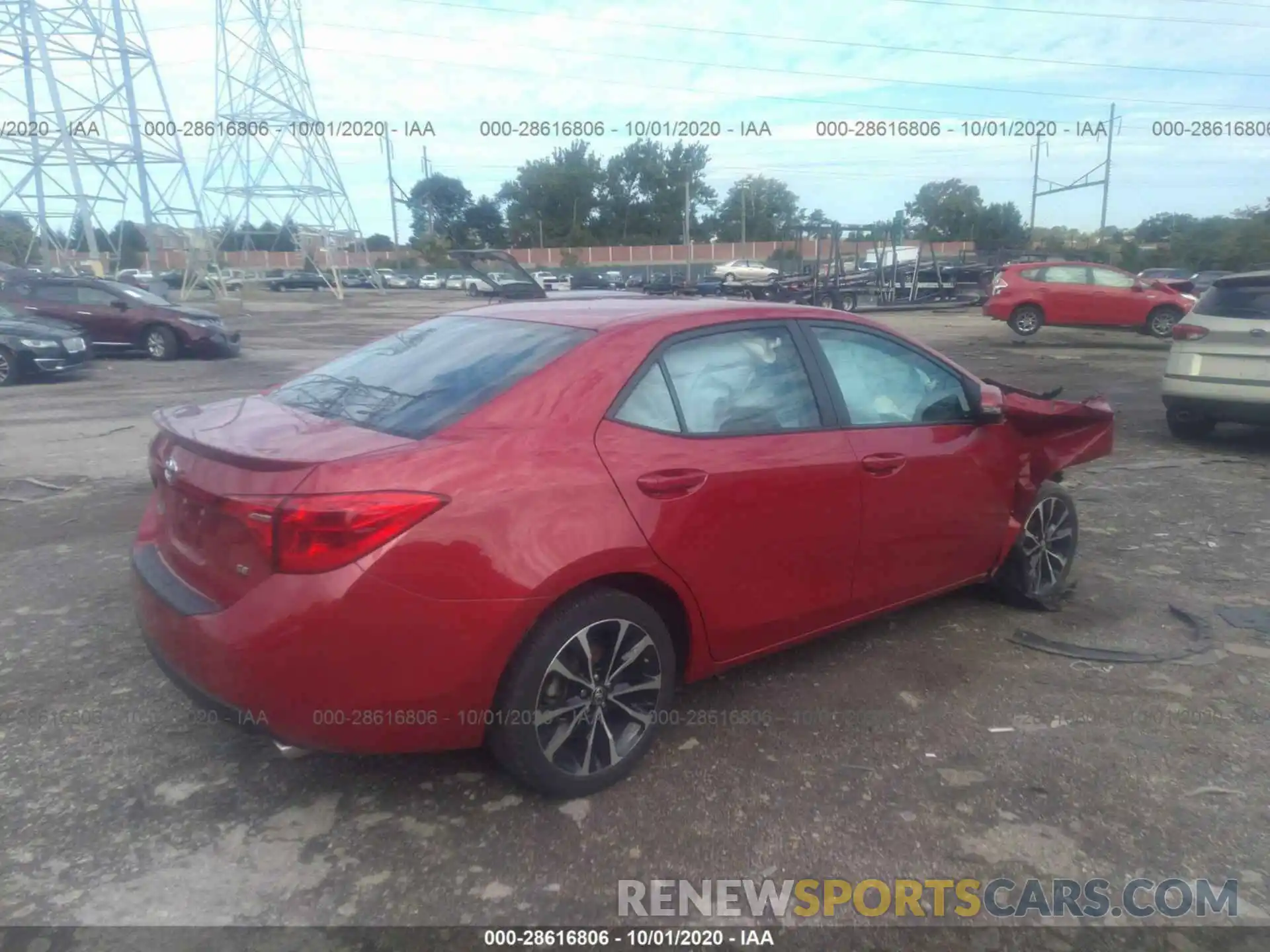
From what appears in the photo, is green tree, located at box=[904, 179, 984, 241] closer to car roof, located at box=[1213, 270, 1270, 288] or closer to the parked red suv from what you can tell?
the parked red suv

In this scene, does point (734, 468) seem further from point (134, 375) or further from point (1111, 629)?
point (134, 375)

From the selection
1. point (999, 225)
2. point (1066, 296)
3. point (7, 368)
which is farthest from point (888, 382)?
point (999, 225)

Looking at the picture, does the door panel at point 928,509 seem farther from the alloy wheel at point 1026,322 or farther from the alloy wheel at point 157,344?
the alloy wheel at point 1026,322

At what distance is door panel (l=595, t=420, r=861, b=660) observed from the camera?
3252 mm

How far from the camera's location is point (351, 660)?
9.02ft

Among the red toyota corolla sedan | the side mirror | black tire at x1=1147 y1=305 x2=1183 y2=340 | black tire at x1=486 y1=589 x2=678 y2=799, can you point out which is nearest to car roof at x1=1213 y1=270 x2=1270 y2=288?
the side mirror

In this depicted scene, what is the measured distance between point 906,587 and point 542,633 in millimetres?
1898

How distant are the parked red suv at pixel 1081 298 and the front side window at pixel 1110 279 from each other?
1cm

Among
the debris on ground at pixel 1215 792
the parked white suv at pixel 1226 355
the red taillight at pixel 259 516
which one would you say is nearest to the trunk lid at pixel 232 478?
the red taillight at pixel 259 516

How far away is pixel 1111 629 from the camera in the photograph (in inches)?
185

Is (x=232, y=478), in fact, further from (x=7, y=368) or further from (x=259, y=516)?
(x=7, y=368)

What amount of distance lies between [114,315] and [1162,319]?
67.8ft

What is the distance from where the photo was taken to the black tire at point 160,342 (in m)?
17.5

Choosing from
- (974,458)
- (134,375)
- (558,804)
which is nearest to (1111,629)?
(974,458)
